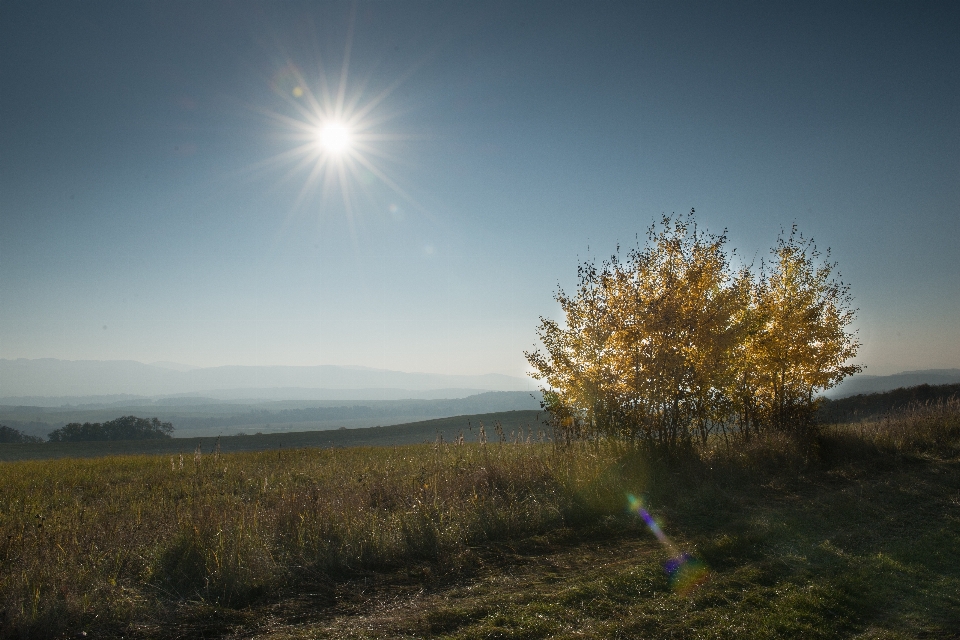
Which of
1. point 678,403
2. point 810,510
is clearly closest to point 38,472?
point 678,403

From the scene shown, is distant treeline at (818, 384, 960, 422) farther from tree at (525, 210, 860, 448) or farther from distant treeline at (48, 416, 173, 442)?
distant treeline at (48, 416, 173, 442)

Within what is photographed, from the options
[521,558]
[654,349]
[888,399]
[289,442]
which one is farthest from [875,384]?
[521,558]

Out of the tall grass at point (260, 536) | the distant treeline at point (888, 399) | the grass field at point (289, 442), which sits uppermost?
the distant treeline at point (888, 399)

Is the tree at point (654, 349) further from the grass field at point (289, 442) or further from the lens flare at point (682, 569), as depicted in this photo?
the grass field at point (289, 442)

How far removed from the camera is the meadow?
448 centimetres

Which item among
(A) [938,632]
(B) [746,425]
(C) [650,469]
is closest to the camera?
(A) [938,632]

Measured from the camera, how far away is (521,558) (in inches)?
248

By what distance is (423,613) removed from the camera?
4.66 m

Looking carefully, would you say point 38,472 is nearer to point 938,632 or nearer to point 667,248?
point 667,248

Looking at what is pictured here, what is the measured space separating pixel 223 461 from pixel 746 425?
52.6 feet

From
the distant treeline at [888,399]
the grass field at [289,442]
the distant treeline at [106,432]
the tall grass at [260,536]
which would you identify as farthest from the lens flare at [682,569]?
the distant treeline at [106,432]

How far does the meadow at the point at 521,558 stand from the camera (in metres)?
4.48

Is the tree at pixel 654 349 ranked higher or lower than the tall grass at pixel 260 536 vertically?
higher

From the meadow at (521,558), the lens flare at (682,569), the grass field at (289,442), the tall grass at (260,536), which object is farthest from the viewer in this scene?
the grass field at (289,442)
